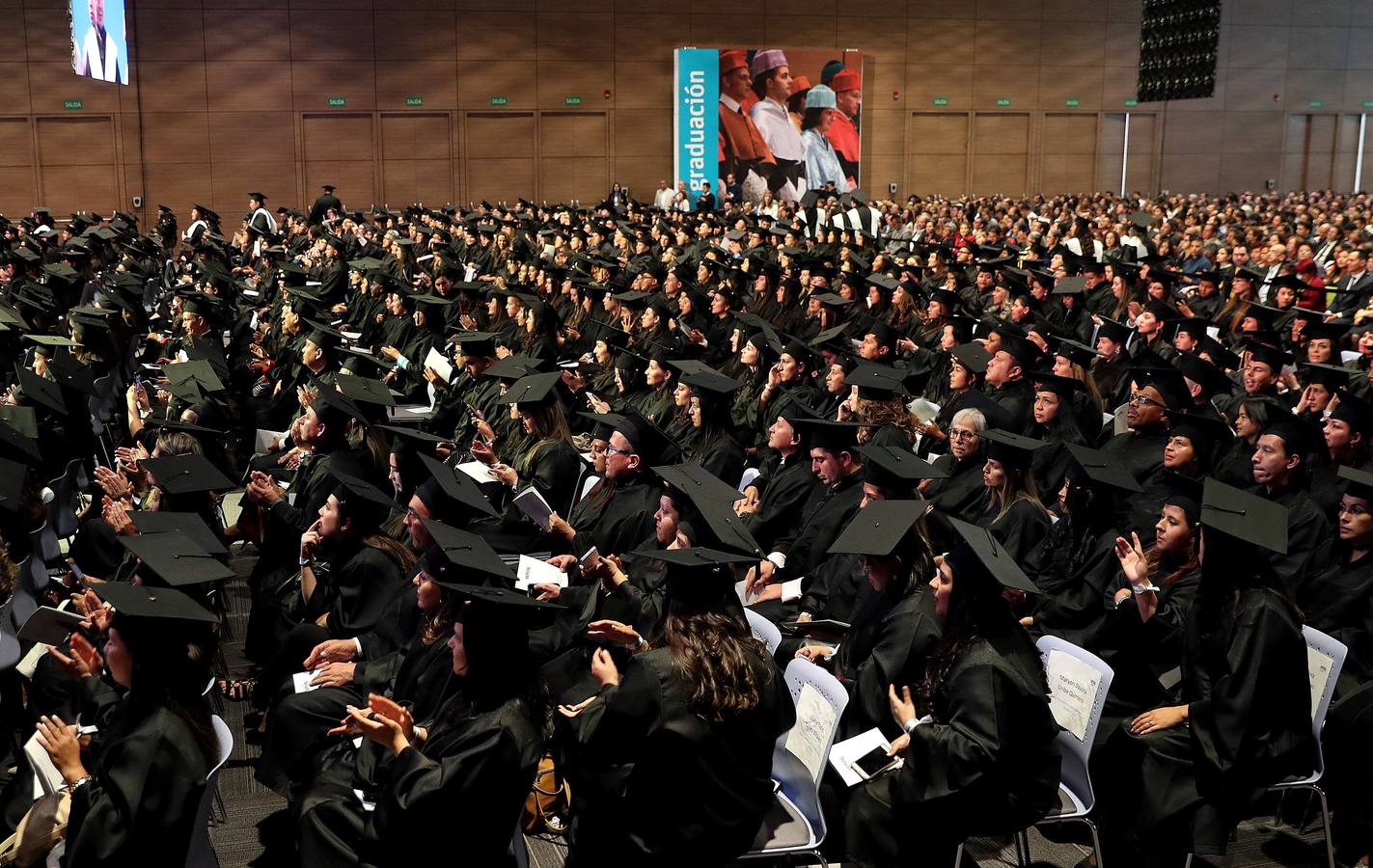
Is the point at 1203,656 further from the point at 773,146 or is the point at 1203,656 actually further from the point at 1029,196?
the point at 1029,196

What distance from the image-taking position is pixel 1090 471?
5324 millimetres

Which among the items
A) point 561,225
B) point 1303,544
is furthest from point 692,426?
point 561,225

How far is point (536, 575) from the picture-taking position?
4.87 meters

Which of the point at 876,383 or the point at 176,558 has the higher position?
the point at 876,383

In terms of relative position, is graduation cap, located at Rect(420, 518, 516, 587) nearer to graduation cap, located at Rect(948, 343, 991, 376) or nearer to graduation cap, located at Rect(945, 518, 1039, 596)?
graduation cap, located at Rect(945, 518, 1039, 596)

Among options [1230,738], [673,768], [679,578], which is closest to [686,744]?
[673,768]

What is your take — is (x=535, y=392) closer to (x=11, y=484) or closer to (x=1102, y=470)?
(x=11, y=484)

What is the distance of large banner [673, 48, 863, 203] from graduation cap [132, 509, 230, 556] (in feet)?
77.1

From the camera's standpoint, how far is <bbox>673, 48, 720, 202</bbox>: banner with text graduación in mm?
27750

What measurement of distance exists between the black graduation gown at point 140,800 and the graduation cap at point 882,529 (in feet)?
6.92

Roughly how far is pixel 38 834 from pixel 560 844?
190 cm

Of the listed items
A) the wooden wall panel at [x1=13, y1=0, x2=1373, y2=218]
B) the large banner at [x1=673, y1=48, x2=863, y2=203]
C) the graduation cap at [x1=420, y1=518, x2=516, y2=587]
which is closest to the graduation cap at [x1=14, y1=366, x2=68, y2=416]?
the graduation cap at [x1=420, y1=518, x2=516, y2=587]

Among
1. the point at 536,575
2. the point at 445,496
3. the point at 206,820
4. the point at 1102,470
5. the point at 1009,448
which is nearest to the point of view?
the point at 206,820

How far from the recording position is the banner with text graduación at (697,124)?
27.8 metres
